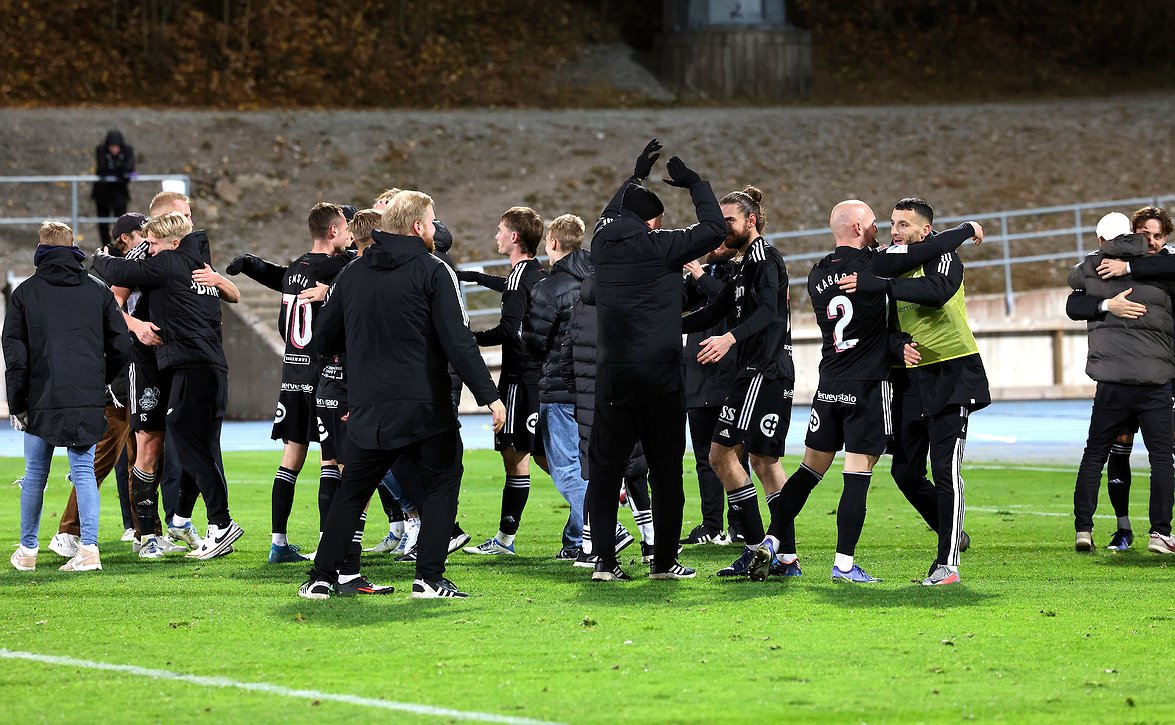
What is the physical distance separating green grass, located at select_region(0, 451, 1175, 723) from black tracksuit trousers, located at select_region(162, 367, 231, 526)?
41cm

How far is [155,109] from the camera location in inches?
1256

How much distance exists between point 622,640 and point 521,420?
3042mm

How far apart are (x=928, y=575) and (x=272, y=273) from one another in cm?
411

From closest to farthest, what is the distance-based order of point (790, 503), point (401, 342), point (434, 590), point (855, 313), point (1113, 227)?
point (401, 342), point (434, 590), point (855, 313), point (790, 503), point (1113, 227)

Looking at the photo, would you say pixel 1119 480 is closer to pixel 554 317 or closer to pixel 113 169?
pixel 554 317

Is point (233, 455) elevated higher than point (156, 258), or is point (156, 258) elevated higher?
point (156, 258)

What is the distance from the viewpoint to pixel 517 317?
9.91 metres

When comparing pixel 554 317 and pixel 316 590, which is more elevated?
pixel 554 317

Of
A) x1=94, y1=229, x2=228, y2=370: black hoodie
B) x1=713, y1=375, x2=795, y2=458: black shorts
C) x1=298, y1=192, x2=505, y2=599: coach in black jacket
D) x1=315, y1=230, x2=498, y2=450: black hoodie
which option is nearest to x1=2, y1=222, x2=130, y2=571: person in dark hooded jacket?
x1=94, y1=229, x2=228, y2=370: black hoodie

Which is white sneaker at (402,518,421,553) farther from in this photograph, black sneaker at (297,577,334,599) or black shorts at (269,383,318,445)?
black sneaker at (297,577,334,599)

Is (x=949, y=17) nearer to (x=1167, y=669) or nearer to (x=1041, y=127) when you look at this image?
(x=1041, y=127)

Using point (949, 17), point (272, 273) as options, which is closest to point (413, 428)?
point (272, 273)

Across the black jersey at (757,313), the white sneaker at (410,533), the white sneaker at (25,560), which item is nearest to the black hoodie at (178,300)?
the white sneaker at (25,560)

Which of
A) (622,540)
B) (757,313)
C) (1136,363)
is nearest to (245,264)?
(622,540)
